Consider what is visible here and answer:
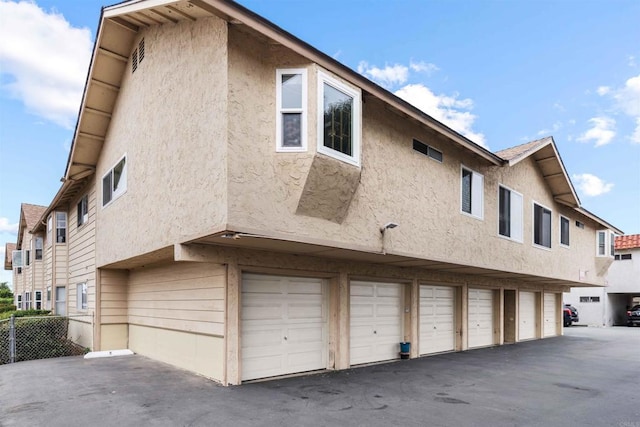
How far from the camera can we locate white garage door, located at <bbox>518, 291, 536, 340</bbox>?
19.2 m

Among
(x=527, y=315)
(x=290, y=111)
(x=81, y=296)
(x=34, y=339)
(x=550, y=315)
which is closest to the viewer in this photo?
(x=290, y=111)

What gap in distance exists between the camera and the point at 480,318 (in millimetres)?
16281

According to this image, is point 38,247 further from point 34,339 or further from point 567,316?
point 567,316

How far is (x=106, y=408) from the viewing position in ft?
22.4

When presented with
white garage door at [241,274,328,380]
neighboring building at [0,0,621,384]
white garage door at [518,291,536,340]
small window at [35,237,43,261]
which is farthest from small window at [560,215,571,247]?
small window at [35,237,43,261]

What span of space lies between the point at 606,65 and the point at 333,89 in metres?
15.0

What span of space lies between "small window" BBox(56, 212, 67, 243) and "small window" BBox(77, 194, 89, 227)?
2698mm

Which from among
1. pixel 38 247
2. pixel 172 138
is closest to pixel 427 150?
pixel 172 138

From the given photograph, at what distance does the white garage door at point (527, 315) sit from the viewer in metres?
19.2

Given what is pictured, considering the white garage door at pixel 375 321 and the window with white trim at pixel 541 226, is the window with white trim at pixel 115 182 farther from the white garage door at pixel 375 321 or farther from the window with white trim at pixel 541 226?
the window with white trim at pixel 541 226

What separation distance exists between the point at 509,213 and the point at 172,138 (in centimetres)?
1137

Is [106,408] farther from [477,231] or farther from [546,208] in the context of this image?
[546,208]

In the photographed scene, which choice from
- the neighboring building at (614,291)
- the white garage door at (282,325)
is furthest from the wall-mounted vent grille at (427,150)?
the neighboring building at (614,291)

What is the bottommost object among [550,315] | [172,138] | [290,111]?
[550,315]
